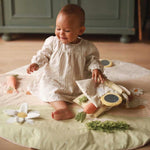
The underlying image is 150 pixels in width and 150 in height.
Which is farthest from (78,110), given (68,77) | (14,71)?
(14,71)

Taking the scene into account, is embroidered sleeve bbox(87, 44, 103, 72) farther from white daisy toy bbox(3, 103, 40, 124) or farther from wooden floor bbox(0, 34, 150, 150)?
wooden floor bbox(0, 34, 150, 150)

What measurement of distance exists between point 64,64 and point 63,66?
10 mm

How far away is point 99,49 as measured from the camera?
84.3 inches

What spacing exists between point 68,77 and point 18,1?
1264 millimetres

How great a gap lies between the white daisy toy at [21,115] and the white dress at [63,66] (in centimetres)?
11

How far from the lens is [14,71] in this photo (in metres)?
1.64

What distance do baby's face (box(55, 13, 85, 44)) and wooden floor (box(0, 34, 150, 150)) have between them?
615 mm

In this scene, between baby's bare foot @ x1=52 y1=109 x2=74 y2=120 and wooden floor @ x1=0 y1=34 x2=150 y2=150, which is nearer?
baby's bare foot @ x1=52 y1=109 x2=74 y2=120

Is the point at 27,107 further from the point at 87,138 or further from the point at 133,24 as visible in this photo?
the point at 133,24

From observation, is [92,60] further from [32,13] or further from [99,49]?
[32,13]

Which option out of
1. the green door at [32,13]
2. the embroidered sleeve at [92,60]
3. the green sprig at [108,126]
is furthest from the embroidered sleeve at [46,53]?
the green door at [32,13]

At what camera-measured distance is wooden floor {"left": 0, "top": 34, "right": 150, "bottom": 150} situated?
1.86 metres

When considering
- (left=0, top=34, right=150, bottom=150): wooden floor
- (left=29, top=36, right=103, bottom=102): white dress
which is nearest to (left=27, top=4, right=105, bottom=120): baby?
(left=29, top=36, right=103, bottom=102): white dress

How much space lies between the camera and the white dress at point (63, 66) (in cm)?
124
